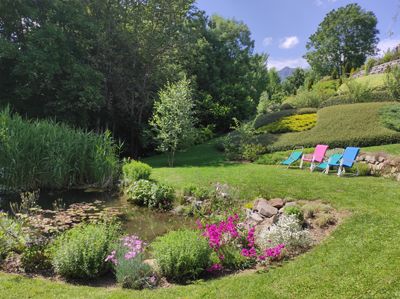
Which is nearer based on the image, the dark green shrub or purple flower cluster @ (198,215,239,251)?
purple flower cluster @ (198,215,239,251)

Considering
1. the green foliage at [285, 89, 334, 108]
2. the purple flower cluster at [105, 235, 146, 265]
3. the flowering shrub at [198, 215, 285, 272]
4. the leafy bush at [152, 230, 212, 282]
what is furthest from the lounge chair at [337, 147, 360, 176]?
the green foliage at [285, 89, 334, 108]

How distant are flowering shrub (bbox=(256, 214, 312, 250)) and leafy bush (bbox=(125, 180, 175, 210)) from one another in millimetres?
3389

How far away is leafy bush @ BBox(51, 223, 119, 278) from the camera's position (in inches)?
158

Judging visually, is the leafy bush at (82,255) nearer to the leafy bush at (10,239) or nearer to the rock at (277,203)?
the leafy bush at (10,239)

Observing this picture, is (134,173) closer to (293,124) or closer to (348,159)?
(348,159)

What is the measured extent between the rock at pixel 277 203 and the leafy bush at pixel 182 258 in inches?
103

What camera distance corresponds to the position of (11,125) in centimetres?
873

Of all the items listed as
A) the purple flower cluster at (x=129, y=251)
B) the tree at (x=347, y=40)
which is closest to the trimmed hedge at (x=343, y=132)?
the purple flower cluster at (x=129, y=251)

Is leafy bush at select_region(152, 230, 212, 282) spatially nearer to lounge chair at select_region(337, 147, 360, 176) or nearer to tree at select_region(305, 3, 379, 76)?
lounge chair at select_region(337, 147, 360, 176)

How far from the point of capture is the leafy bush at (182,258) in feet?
13.2

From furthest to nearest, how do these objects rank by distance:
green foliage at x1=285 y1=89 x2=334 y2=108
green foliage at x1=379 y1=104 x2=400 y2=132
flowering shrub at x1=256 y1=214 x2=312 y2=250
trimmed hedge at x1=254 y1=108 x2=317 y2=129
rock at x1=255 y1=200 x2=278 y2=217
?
green foliage at x1=285 y1=89 x2=334 y2=108, trimmed hedge at x1=254 y1=108 x2=317 y2=129, green foliage at x1=379 y1=104 x2=400 y2=132, rock at x1=255 y1=200 x2=278 y2=217, flowering shrub at x1=256 y1=214 x2=312 y2=250

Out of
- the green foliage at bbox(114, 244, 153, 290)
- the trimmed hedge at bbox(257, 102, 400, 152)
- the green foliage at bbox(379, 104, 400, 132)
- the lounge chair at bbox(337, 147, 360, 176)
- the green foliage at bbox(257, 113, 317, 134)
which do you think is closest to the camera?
the green foliage at bbox(114, 244, 153, 290)

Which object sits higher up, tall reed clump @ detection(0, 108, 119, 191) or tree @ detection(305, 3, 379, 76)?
tree @ detection(305, 3, 379, 76)

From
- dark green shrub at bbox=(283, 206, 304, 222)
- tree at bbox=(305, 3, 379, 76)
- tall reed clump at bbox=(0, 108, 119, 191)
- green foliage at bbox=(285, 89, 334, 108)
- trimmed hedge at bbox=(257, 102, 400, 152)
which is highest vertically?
tree at bbox=(305, 3, 379, 76)
